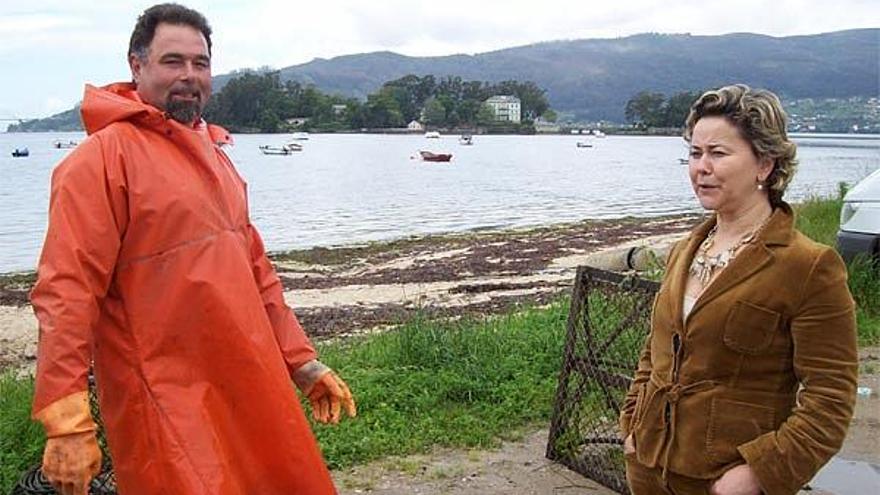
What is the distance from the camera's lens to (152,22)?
123 inches

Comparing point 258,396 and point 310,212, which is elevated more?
point 258,396

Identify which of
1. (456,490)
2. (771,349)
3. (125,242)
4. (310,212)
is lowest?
(310,212)

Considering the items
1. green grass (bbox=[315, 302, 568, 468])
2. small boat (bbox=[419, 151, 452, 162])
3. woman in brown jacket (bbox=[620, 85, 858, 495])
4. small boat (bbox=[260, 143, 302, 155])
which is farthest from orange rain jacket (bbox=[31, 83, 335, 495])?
small boat (bbox=[260, 143, 302, 155])

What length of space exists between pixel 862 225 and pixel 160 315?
6519 millimetres

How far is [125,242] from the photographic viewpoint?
293 cm

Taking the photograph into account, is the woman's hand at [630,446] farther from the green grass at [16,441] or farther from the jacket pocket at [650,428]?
the green grass at [16,441]

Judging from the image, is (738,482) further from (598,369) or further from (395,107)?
(395,107)

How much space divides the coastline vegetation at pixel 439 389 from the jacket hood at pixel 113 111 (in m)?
2.57

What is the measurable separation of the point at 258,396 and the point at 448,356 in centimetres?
388

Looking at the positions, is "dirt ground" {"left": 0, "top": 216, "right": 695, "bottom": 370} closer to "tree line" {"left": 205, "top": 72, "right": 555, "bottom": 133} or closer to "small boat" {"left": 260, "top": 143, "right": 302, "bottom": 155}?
"small boat" {"left": 260, "top": 143, "right": 302, "bottom": 155}

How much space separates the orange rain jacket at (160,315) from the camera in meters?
2.81

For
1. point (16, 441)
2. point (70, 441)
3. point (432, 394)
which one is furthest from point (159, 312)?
point (432, 394)

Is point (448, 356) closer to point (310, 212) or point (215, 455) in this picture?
point (215, 455)

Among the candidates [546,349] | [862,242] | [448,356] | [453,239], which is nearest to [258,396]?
[448,356]
